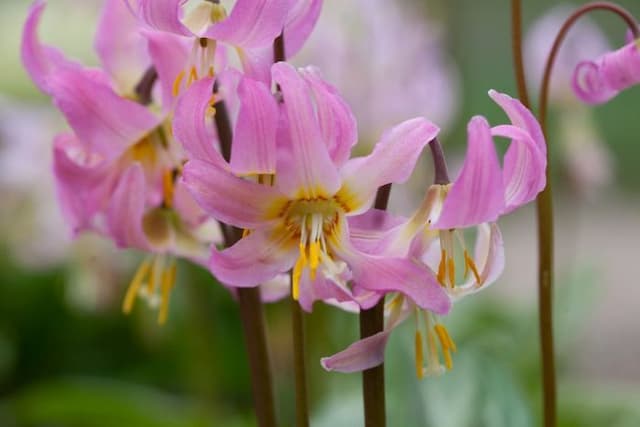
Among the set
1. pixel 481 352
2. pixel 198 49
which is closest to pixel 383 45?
pixel 481 352

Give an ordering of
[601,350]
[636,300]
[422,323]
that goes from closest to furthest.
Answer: [422,323] → [601,350] → [636,300]

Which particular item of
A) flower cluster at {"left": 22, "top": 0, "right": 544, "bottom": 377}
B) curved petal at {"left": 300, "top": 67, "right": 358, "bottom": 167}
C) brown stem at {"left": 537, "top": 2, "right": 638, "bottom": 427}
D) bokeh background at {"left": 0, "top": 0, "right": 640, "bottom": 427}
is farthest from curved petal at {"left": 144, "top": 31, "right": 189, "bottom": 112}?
bokeh background at {"left": 0, "top": 0, "right": 640, "bottom": 427}

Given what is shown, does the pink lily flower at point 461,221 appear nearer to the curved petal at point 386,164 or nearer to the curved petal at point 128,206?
the curved petal at point 386,164

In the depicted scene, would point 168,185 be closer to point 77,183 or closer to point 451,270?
point 77,183

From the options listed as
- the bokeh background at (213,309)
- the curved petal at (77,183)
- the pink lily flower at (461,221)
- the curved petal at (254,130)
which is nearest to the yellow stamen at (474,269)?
the pink lily flower at (461,221)

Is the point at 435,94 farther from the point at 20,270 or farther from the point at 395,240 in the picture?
the point at 395,240

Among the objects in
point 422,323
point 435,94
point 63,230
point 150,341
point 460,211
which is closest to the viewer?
point 460,211
